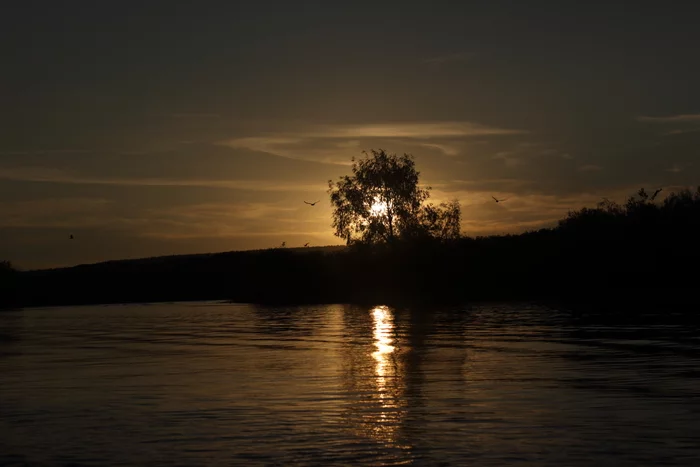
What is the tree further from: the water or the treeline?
the water

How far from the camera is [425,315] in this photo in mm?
63625

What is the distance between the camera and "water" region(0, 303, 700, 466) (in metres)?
16.0

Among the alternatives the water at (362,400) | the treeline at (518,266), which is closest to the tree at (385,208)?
the treeline at (518,266)

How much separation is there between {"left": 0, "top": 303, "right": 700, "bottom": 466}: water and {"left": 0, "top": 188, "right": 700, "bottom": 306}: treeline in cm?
5047

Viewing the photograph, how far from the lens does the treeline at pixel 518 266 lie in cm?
9525

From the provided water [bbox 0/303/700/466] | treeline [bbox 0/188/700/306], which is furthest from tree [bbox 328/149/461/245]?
water [bbox 0/303/700/466]

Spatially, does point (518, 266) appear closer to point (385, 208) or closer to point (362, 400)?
point (385, 208)

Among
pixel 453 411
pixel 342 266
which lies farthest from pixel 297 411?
pixel 342 266

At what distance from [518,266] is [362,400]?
3229 inches

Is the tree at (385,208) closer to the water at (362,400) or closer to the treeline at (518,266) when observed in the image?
the treeline at (518,266)

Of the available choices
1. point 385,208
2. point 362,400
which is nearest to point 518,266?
point 385,208

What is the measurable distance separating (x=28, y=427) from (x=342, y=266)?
90038mm

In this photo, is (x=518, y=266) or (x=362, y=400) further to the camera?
(x=518, y=266)

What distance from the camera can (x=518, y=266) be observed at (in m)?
102
